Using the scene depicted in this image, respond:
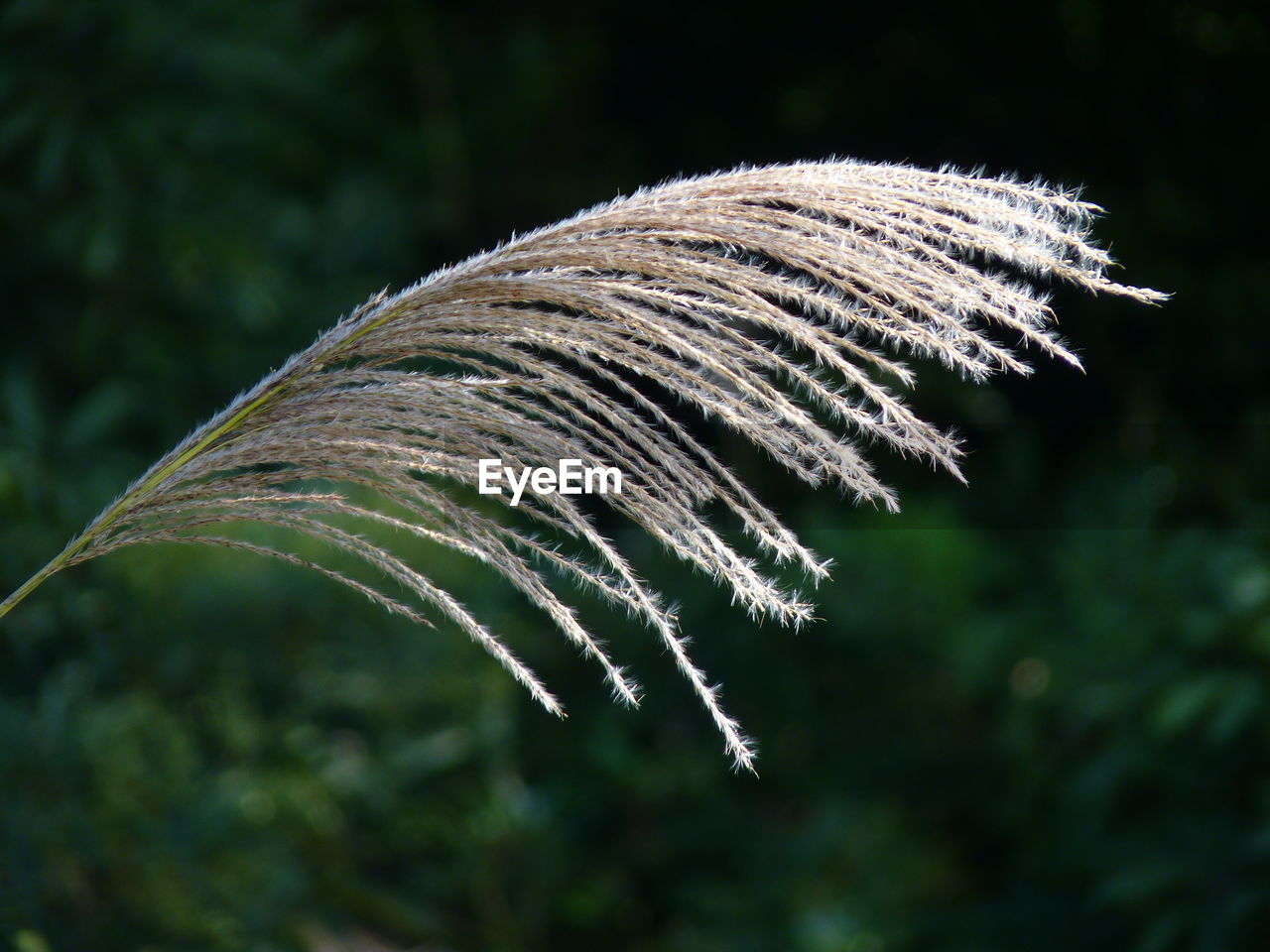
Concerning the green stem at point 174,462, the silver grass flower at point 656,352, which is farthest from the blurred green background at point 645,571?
the silver grass flower at point 656,352

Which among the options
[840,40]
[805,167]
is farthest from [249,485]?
[840,40]

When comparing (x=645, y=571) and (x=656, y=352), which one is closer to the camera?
(x=656, y=352)

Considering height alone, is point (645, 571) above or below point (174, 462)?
above

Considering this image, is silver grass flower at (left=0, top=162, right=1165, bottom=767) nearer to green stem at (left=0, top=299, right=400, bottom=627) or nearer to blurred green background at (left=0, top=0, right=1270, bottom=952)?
green stem at (left=0, top=299, right=400, bottom=627)

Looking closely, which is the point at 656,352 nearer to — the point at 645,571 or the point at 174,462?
the point at 174,462

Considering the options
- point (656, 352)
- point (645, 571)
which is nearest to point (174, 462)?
point (656, 352)

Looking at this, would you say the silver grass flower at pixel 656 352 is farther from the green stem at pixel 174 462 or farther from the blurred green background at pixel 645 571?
the blurred green background at pixel 645 571
